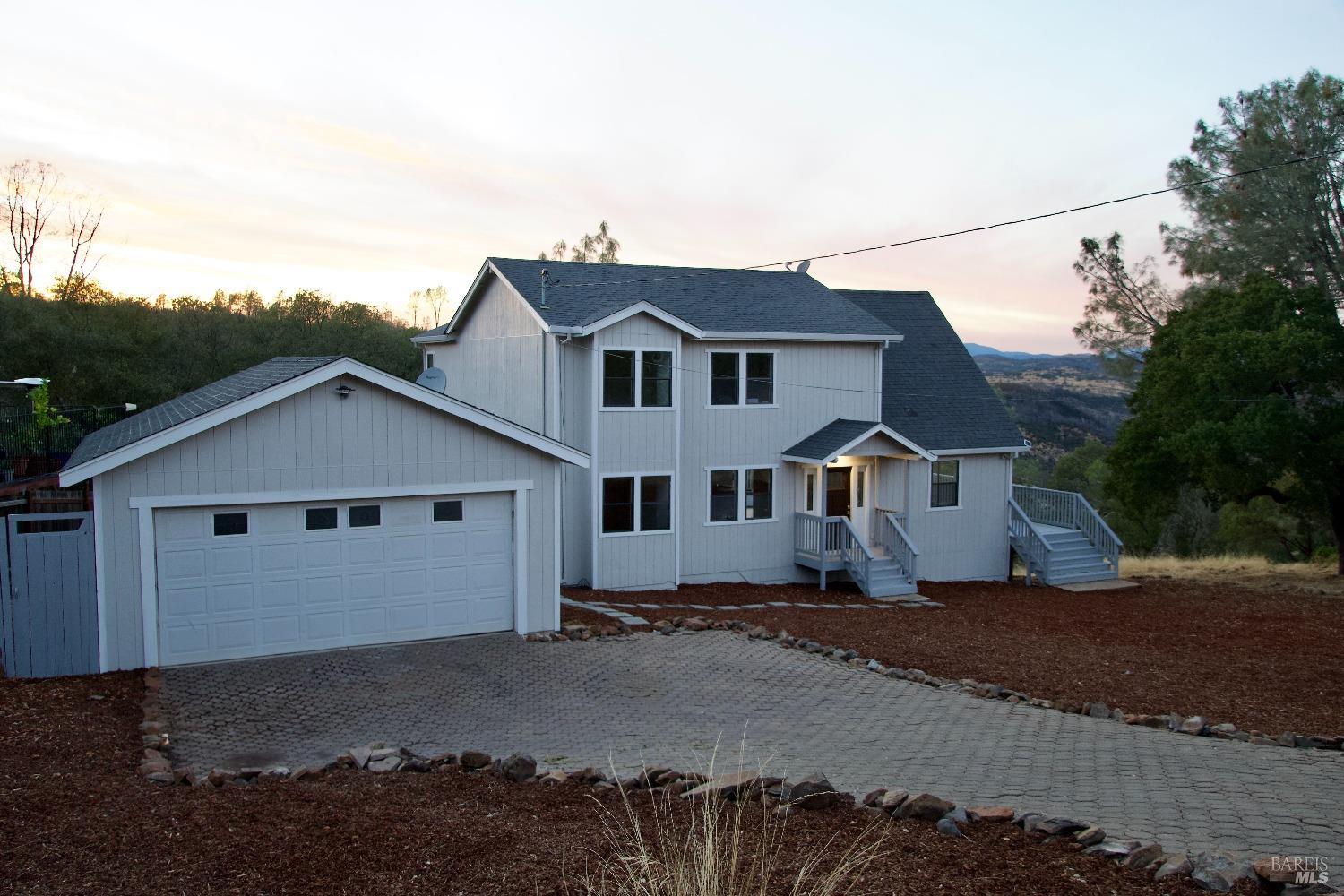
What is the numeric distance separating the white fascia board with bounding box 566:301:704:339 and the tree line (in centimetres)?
1058

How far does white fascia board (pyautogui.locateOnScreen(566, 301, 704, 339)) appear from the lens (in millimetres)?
18781

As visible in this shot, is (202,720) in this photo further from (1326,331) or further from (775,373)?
(1326,331)

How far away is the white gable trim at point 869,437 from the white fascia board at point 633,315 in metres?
3.89

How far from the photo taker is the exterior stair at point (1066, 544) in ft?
79.5

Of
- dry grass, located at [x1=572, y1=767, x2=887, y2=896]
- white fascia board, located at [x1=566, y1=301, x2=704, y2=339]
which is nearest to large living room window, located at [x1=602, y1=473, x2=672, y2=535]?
white fascia board, located at [x1=566, y1=301, x2=704, y2=339]

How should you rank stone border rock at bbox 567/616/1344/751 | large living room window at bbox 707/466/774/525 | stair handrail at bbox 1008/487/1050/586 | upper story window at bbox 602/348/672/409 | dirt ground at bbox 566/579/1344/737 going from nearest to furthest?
1. stone border rock at bbox 567/616/1344/751
2. dirt ground at bbox 566/579/1344/737
3. upper story window at bbox 602/348/672/409
4. large living room window at bbox 707/466/774/525
5. stair handrail at bbox 1008/487/1050/586

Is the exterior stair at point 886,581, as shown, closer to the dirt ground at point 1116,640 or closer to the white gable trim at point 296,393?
the dirt ground at point 1116,640

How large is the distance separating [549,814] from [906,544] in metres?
16.1

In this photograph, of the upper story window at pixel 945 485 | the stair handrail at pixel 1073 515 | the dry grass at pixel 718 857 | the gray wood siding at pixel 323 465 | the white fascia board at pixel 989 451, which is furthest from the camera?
the stair handrail at pixel 1073 515

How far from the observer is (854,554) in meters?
21.6

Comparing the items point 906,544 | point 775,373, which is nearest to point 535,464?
point 775,373

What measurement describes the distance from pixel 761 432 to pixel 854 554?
341 cm

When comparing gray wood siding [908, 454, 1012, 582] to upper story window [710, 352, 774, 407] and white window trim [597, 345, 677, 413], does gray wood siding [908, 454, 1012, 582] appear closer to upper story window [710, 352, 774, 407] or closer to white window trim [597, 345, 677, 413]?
upper story window [710, 352, 774, 407]

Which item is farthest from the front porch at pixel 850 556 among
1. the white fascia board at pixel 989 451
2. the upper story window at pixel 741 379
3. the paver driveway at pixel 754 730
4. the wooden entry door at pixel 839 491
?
the paver driveway at pixel 754 730
